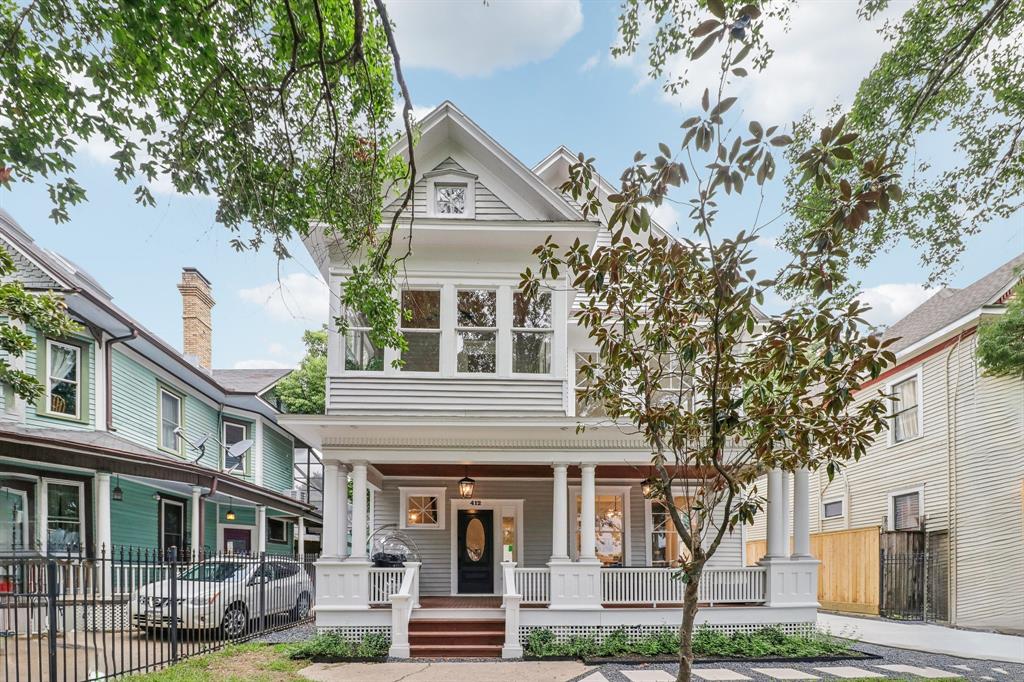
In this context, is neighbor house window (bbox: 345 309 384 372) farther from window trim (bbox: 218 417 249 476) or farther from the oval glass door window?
window trim (bbox: 218 417 249 476)

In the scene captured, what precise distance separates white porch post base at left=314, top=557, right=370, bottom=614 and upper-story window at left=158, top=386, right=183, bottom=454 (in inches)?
293

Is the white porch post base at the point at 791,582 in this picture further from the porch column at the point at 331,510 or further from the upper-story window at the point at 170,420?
the upper-story window at the point at 170,420

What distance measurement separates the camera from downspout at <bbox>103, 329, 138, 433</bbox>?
481 inches

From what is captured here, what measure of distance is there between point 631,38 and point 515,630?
7.61 m

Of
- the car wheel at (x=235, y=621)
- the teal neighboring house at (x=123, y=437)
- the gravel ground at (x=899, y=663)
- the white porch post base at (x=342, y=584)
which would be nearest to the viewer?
the gravel ground at (x=899, y=663)

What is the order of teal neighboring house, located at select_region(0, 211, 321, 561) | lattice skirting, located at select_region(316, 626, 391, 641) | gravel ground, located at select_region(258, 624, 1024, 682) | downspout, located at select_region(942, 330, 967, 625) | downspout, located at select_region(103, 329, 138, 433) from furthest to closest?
downspout, located at select_region(942, 330, 967, 625) → downspout, located at select_region(103, 329, 138, 433) → teal neighboring house, located at select_region(0, 211, 321, 561) → lattice skirting, located at select_region(316, 626, 391, 641) → gravel ground, located at select_region(258, 624, 1024, 682)

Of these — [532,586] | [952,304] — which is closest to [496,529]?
[532,586]

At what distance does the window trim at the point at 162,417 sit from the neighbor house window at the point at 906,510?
17106 millimetres

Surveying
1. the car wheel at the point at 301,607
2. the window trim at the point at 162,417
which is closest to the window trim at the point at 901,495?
the car wheel at the point at 301,607

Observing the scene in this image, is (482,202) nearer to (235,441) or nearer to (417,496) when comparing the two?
(417,496)

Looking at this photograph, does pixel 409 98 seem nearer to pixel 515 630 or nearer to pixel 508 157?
pixel 508 157

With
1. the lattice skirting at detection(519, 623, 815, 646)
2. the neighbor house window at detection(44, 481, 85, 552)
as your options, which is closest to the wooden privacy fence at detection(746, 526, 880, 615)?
the lattice skirting at detection(519, 623, 815, 646)

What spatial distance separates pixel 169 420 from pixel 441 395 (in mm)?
8760

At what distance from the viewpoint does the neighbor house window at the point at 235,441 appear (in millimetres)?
17672
